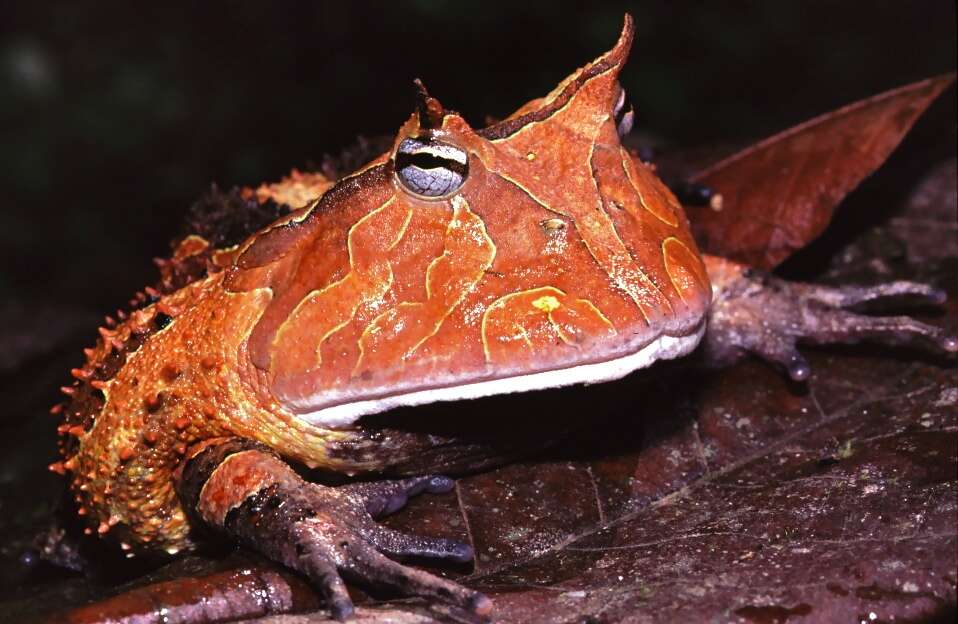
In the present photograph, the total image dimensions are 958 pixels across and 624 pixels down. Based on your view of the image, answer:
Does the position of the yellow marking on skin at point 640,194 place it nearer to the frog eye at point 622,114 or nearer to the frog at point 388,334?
the frog at point 388,334

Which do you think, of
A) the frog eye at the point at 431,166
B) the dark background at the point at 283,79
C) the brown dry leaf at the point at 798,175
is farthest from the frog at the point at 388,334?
the dark background at the point at 283,79

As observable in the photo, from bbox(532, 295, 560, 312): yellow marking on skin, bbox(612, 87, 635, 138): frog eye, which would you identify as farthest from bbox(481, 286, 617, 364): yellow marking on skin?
bbox(612, 87, 635, 138): frog eye

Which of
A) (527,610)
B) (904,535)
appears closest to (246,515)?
(527,610)

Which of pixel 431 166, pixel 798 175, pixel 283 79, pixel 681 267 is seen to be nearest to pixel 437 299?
pixel 431 166

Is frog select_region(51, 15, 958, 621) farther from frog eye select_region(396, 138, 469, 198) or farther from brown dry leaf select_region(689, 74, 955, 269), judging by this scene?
brown dry leaf select_region(689, 74, 955, 269)

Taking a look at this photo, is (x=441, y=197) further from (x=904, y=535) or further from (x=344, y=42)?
(x=344, y=42)

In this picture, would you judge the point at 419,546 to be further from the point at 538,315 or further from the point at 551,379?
the point at 538,315
